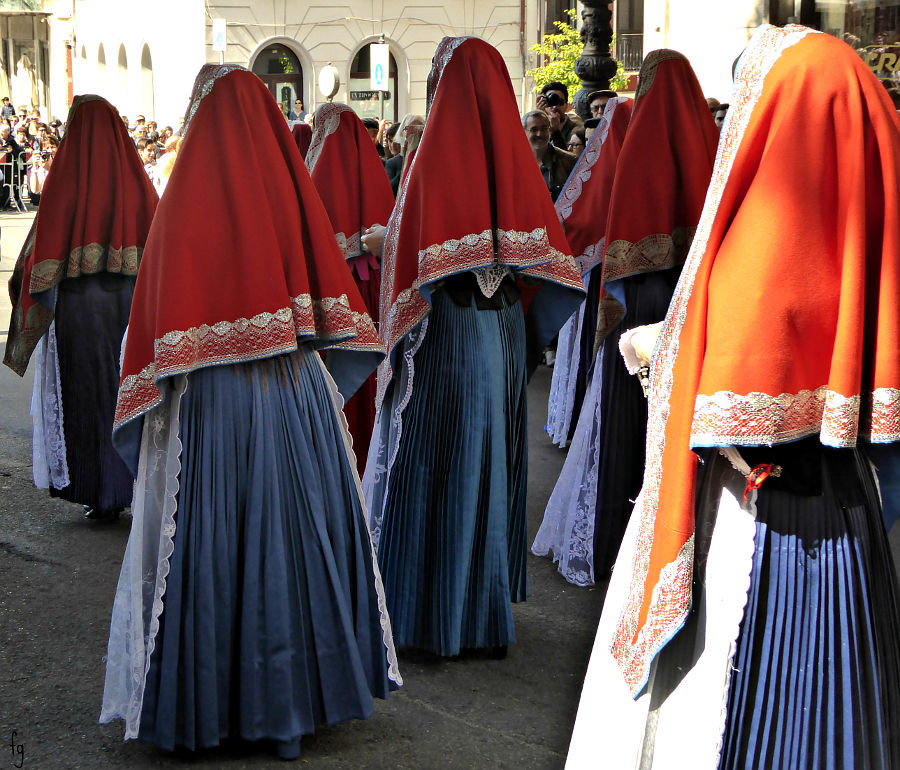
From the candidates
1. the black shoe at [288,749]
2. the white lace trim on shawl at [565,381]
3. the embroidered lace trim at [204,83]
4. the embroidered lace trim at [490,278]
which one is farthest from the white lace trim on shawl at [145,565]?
the white lace trim on shawl at [565,381]

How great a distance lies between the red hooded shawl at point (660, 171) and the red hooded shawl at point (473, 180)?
825 mm

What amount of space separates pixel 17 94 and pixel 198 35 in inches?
1043

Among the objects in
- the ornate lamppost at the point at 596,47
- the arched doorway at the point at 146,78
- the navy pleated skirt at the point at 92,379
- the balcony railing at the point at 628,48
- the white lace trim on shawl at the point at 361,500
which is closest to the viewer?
the white lace trim on shawl at the point at 361,500

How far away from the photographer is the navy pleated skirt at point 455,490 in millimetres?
4285

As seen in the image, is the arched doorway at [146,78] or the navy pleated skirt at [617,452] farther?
the arched doorway at [146,78]

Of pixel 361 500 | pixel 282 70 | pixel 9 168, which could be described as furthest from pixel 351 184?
pixel 282 70

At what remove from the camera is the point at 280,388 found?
3576 millimetres

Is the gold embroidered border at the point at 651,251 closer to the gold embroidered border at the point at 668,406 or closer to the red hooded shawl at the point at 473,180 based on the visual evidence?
the red hooded shawl at the point at 473,180

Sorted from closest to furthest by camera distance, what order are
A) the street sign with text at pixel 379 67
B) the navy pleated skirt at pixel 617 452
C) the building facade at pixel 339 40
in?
1. the navy pleated skirt at pixel 617 452
2. the street sign with text at pixel 379 67
3. the building facade at pixel 339 40

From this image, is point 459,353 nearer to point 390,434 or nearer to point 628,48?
point 390,434

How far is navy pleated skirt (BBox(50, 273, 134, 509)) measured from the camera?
19.6 feet

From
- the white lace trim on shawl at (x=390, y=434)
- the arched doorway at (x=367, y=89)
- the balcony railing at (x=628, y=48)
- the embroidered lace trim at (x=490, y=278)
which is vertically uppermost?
the balcony railing at (x=628, y=48)

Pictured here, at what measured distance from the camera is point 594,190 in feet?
18.7

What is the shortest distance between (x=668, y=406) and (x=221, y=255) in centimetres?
149
